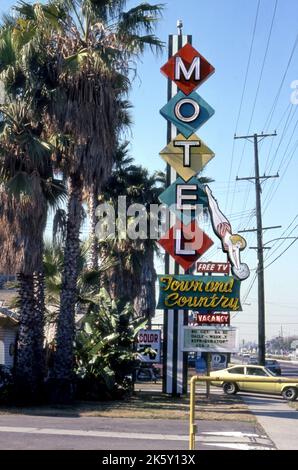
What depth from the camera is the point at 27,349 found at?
2030 centimetres

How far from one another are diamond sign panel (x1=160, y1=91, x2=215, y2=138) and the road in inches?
A: 493

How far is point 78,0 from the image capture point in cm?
2177

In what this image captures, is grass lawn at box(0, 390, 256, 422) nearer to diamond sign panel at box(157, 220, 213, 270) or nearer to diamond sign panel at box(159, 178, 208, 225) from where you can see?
diamond sign panel at box(157, 220, 213, 270)

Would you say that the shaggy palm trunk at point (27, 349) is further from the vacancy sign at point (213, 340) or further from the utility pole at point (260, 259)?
the utility pole at point (260, 259)

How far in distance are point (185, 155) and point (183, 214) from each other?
2.27m

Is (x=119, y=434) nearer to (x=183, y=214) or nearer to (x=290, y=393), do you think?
(x=183, y=214)

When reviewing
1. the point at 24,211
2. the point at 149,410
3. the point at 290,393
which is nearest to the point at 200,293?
the point at 149,410

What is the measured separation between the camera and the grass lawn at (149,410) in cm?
1792

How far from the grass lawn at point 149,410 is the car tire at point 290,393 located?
381 cm

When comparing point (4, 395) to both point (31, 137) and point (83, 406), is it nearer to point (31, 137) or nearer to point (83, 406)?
point (83, 406)

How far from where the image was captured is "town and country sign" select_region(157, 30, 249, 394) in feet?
81.6
